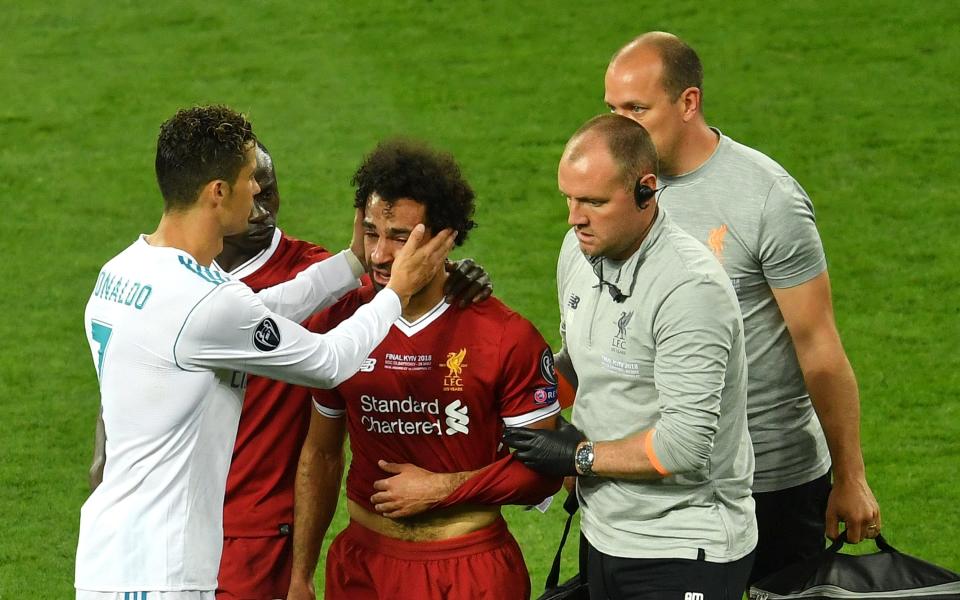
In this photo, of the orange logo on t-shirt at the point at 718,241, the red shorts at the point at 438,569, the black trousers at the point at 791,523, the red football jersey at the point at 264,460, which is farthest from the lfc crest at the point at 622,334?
the red football jersey at the point at 264,460

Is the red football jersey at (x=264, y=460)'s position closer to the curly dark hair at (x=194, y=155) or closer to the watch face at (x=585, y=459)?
the curly dark hair at (x=194, y=155)

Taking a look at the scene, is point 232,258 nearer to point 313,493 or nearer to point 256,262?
point 256,262

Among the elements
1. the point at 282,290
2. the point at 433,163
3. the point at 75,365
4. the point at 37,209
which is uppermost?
the point at 433,163

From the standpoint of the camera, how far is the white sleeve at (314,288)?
411cm

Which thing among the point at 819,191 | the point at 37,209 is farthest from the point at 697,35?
the point at 37,209

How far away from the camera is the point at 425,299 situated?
12.9 ft

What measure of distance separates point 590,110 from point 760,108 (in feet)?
4.12

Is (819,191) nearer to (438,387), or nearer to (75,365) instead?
(75,365)

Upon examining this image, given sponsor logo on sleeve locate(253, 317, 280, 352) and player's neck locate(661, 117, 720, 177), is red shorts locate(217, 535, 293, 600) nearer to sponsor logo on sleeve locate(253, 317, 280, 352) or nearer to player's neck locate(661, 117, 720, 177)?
sponsor logo on sleeve locate(253, 317, 280, 352)

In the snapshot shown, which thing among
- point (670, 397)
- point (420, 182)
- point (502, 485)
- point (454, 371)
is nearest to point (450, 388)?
point (454, 371)

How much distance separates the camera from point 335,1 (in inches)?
480

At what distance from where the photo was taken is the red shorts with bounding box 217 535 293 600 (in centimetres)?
424

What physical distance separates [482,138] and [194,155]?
6.87 m

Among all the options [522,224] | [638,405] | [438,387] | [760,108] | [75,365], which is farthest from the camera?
[760,108]
